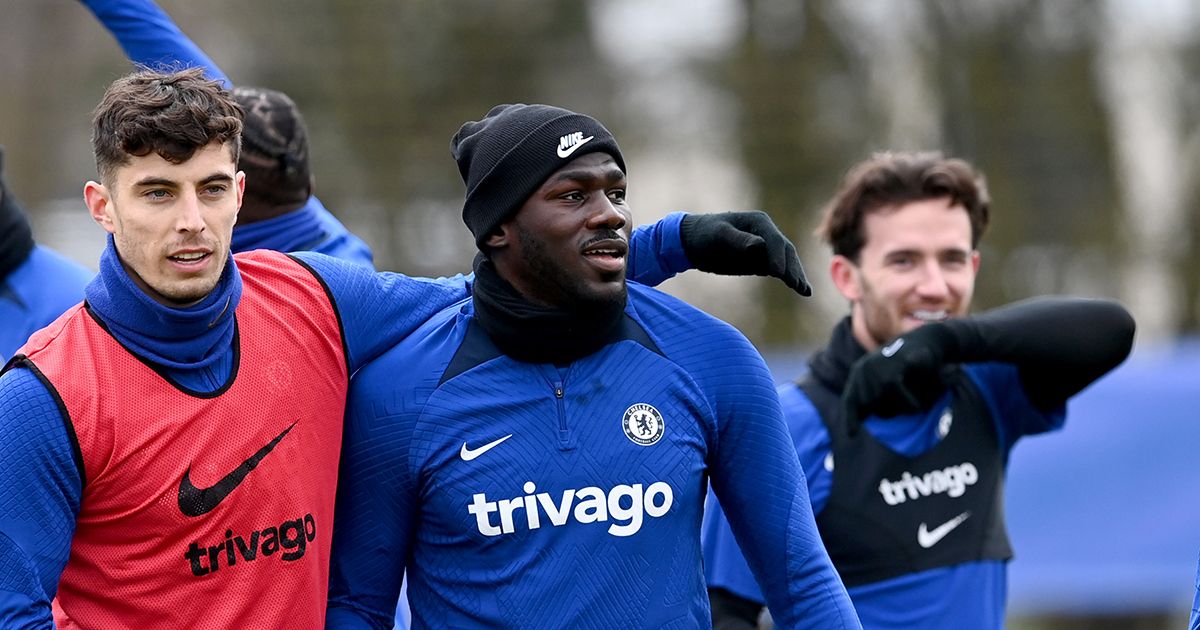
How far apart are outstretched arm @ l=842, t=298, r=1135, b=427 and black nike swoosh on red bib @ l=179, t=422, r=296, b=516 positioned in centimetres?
169

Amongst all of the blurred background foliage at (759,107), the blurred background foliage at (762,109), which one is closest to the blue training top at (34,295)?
the blurred background foliage at (762,109)

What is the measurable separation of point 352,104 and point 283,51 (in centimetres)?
71

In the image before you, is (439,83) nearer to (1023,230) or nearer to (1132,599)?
(1023,230)

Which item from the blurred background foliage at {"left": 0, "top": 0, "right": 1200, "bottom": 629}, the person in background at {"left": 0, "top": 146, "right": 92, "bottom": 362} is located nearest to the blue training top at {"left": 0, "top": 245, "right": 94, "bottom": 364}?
the person in background at {"left": 0, "top": 146, "right": 92, "bottom": 362}

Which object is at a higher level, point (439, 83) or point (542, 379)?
point (439, 83)

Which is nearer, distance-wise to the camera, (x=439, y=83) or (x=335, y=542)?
(x=335, y=542)

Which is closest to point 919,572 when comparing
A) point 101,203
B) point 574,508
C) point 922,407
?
point 922,407

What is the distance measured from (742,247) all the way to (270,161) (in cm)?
148

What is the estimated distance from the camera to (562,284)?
→ 127 inches

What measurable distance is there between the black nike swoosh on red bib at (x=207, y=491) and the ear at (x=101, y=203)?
0.52 meters

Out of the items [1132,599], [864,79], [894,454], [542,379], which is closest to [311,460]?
[542,379]

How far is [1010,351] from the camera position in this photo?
13.6 feet

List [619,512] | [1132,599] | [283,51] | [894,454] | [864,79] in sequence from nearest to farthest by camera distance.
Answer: [619,512] < [894,454] < [1132,599] < [864,79] < [283,51]

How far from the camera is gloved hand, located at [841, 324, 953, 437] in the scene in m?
4.06
